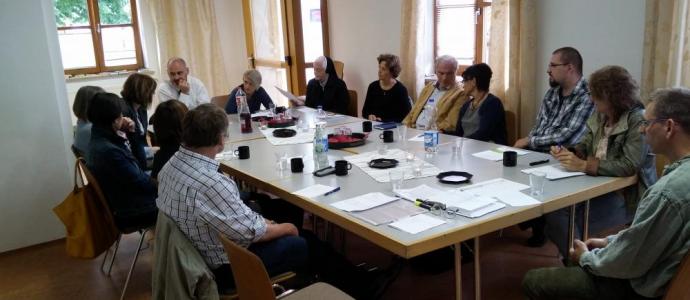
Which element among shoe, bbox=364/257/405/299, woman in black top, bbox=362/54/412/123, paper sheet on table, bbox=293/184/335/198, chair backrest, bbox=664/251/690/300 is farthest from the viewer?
woman in black top, bbox=362/54/412/123

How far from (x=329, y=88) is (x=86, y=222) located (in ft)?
8.55

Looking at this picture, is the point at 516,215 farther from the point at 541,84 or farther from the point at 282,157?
the point at 541,84

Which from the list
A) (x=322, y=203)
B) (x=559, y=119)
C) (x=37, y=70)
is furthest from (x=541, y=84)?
(x=37, y=70)

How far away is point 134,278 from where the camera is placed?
10.2 ft

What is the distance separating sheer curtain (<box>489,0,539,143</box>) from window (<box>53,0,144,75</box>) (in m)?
4.45

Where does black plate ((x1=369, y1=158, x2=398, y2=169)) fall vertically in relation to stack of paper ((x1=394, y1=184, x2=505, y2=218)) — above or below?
above

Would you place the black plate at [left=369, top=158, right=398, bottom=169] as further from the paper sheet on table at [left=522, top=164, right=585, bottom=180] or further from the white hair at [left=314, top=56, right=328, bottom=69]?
the white hair at [left=314, top=56, right=328, bottom=69]

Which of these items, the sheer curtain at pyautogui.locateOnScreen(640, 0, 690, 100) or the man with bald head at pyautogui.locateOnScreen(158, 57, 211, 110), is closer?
the sheer curtain at pyautogui.locateOnScreen(640, 0, 690, 100)

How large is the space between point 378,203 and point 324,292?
1.30 feet

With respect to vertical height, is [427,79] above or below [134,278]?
above

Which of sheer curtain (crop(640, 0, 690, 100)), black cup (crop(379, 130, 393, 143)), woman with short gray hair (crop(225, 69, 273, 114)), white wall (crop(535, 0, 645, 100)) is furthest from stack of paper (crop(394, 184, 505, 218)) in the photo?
woman with short gray hair (crop(225, 69, 273, 114))

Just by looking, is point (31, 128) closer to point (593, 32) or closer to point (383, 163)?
point (383, 163)

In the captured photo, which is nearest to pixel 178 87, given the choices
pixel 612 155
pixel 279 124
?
pixel 279 124

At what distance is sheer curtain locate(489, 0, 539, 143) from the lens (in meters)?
3.63
